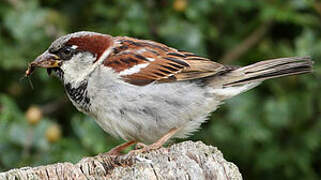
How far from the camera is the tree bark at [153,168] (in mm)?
2604

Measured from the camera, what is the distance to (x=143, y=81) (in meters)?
3.43

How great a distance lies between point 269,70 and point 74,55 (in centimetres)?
105

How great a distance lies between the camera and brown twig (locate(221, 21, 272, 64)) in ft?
15.7

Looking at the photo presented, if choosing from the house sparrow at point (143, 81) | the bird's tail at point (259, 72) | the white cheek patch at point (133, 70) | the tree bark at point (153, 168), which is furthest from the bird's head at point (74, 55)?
the tree bark at point (153, 168)

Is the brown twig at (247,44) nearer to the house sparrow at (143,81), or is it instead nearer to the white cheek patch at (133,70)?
the house sparrow at (143,81)

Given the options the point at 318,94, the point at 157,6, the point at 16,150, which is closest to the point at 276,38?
the point at 318,94

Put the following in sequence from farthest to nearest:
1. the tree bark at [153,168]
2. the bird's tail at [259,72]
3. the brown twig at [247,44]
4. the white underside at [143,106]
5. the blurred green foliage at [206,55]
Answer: the brown twig at [247,44], the blurred green foliage at [206,55], the bird's tail at [259,72], the white underside at [143,106], the tree bark at [153,168]

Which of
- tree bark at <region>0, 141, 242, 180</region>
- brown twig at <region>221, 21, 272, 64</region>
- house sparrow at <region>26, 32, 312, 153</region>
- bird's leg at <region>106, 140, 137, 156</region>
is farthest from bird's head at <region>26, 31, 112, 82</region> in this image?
brown twig at <region>221, 21, 272, 64</region>

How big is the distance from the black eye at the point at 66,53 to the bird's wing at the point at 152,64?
0.61ft

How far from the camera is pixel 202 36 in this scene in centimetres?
450

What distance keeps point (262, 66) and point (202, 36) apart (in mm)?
938

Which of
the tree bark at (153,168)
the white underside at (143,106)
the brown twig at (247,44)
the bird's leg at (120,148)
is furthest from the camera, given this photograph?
the brown twig at (247,44)

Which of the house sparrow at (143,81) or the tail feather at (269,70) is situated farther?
the tail feather at (269,70)

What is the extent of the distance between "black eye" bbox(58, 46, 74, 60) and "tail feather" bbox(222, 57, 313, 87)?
843 mm
